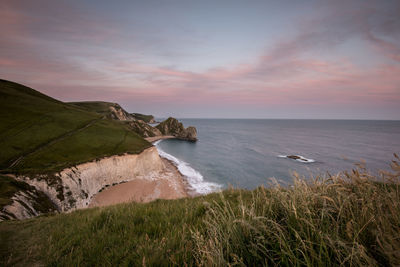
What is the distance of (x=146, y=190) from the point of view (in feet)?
123

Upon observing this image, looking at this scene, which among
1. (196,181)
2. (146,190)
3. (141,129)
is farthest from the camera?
(141,129)

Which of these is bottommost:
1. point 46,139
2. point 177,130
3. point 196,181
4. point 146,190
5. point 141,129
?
point 146,190

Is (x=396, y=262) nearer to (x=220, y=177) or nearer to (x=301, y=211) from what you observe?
(x=301, y=211)

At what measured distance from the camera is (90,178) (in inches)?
1249

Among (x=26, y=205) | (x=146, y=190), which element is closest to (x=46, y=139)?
(x=26, y=205)

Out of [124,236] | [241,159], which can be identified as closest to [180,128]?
[241,159]

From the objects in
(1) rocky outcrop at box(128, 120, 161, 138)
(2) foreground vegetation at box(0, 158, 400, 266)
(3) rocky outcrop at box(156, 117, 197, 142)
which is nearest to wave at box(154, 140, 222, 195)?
(2) foreground vegetation at box(0, 158, 400, 266)

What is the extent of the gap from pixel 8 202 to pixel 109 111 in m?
145

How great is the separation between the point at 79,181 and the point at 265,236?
120 ft

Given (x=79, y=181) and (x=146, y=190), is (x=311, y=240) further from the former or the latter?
(x=146, y=190)

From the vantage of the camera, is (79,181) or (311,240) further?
(79,181)

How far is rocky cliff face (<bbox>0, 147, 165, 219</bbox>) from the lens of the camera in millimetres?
18283

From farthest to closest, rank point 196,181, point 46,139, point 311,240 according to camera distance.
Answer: point 196,181, point 46,139, point 311,240

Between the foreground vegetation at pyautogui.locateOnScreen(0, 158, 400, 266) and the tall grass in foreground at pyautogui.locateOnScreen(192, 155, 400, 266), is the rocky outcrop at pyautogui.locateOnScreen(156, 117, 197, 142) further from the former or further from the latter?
the tall grass in foreground at pyautogui.locateOnScreen(192, 155, 400, 266)
